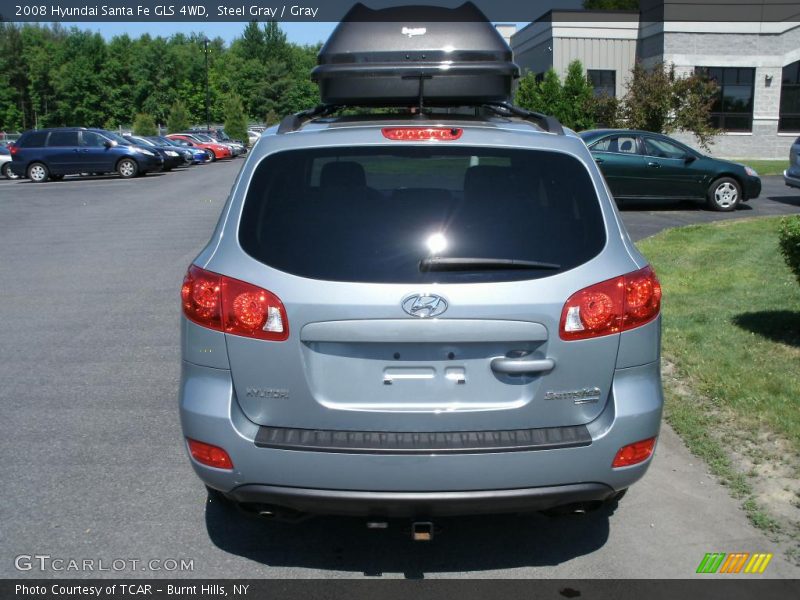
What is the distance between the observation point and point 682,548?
3.98m

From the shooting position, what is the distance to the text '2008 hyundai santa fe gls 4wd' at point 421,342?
3.29 metres

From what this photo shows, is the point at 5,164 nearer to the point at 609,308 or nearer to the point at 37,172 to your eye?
the point at 37,172

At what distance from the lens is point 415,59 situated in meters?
6.15

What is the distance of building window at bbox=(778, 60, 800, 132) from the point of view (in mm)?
41219

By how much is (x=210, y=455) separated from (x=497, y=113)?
108 inches

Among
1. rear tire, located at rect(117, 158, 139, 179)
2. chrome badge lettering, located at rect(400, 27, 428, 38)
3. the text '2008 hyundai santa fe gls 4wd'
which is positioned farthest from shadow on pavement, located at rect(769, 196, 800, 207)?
rear tire, located at rect(117, 158, 139, 179)

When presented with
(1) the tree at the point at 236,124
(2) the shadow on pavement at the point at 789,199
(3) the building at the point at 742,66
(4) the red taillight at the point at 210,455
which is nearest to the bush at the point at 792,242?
(4) the red taillight at the point at 210,455

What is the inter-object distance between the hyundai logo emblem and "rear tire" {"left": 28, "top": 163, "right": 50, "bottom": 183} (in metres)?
31.2

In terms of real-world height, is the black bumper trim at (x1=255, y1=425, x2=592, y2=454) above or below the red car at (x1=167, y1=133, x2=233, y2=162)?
above

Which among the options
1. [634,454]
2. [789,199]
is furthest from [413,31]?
[789,199]

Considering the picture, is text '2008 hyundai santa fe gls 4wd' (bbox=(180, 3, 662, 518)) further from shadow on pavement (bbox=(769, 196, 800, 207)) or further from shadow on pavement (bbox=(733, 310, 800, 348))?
shadow on pavement (bbox=(769, 196, 800, 207))

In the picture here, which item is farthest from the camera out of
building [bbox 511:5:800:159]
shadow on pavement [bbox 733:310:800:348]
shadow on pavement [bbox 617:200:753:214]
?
Answer: building [bbox 511:5:800:159]

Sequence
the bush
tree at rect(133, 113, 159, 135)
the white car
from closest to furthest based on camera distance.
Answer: the bush
the white car
tree at rect(133, 113, 159, 135)

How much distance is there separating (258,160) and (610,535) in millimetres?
2393
